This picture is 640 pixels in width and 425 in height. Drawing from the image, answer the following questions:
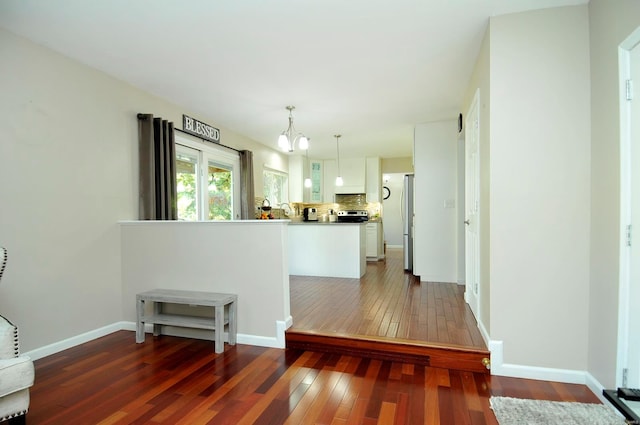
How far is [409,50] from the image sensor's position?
275 centimetres

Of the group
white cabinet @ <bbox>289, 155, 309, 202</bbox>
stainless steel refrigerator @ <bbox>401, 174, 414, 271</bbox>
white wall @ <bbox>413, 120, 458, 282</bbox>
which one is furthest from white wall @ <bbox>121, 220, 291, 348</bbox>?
white cabinet @ <bbox>289, 155, 309, 202</bbox>

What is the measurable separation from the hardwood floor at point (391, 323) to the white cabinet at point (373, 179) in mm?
3234

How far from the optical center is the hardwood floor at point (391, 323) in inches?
95.0

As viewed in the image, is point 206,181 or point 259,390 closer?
point 259,390

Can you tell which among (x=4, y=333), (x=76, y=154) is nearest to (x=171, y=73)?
(x=76, y=154)

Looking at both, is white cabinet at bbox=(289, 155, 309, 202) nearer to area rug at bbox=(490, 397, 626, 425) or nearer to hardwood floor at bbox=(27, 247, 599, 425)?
hardwood floor at bbox=(27, 247, 599, 425)

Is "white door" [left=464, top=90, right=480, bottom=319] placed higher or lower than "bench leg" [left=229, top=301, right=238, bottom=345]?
higher

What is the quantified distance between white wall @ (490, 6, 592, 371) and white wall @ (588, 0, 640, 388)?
0.21 ft

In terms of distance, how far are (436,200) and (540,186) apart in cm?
272

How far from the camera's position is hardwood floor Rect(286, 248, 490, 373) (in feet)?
7.92

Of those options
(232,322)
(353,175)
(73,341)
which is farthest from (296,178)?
(73,341)

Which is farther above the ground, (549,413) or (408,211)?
(408,211)

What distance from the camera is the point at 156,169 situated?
3551 millimetres

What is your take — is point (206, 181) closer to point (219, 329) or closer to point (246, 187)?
point (246, 187)
